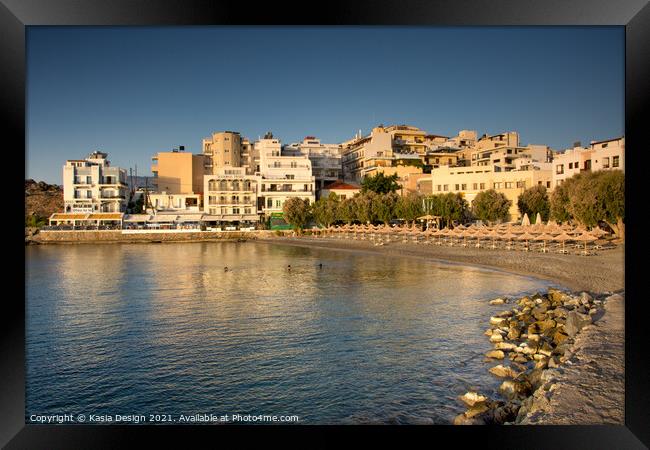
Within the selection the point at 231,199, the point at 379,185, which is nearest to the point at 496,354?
the point at 379,185

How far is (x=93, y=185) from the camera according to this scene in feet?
107

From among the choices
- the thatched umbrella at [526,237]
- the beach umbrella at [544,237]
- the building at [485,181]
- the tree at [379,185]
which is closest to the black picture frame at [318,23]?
the beach umbrella at [544,237]

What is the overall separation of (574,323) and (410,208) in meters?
29.5

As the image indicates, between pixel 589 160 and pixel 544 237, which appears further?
pixel 589 160

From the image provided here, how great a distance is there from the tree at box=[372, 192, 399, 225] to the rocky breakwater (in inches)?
1029

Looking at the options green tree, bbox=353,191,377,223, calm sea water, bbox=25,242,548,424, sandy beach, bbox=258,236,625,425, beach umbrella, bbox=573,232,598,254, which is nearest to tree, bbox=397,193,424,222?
green tree, bbox=353,191,377,223

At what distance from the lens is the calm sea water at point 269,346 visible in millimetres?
6102

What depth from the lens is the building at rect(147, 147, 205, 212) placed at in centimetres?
4725

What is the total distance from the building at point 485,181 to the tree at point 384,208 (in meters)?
5.70

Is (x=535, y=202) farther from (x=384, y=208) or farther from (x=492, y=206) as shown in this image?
(x=384, y=208)

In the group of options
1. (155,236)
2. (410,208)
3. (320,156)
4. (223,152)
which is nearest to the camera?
(410,208)

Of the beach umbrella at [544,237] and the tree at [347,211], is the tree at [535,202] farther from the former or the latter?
the tree at [347,211]

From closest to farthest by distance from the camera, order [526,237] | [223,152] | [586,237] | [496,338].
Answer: [496,338] → [586,237] → [526,237] → [223,152]

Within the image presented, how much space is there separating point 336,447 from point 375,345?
5.09m
